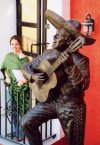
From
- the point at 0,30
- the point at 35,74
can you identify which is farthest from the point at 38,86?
the point at 0,30

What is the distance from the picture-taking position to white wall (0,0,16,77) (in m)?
5.91

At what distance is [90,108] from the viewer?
4281mm

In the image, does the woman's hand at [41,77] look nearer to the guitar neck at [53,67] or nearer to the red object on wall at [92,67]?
the guitar neck at [53,67]

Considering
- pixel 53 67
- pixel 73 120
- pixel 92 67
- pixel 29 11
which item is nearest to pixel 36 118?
pixel 73 120

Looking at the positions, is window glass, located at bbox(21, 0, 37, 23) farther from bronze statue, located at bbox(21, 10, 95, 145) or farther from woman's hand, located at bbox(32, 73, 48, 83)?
woman's hand, located at bbox(32, 73, 48, 83)

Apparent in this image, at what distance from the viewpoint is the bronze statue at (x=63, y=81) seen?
3018 mm

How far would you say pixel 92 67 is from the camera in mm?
4148

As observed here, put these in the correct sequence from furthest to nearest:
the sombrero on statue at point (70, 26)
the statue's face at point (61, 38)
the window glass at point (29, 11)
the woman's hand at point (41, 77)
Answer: the window glass at point (29, 11), the woman's hand at point (41, 77), the statue's face at point (61, 38), the sombrero on statue at point (70, 26)

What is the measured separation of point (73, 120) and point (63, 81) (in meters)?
0.36

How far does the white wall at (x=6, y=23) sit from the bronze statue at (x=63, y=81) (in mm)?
2602

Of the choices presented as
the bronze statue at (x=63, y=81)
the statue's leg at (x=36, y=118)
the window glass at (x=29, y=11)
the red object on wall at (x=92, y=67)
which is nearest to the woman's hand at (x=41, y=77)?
the bronze statue at (x=63, y=81)

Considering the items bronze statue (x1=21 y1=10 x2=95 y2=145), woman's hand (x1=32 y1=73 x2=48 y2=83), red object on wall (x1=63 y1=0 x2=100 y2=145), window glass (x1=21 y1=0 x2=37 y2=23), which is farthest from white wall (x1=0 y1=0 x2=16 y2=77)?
woman's hand (x1=32 y1=73 x2=48 y2=83)

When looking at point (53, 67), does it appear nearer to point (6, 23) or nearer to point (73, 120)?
point (73, 120)

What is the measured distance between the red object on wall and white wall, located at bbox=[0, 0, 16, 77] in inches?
74.8
